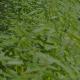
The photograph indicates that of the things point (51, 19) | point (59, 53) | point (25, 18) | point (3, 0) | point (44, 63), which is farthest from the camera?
point (3, 0)

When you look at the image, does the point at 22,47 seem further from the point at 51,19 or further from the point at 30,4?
the point at 30,4

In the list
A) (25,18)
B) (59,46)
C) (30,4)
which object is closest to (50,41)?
(59,46)

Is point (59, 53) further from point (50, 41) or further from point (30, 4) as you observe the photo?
point (30, 4)

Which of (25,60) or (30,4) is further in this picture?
(30,4)

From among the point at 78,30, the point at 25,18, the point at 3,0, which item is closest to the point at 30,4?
the point at 3,0

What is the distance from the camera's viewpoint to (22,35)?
1.88 m

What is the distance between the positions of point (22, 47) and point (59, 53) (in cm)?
23

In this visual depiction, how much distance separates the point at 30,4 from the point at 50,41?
331 centimetres

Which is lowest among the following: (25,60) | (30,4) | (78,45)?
(30,4)

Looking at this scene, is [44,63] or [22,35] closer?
[44,63]

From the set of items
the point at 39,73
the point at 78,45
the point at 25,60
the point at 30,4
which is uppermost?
the point at 78,45

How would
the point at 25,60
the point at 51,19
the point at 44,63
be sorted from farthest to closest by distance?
the point at 51,19, the point at 25,60, the point at 44,63

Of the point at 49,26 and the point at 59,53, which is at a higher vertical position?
the point at 49,26

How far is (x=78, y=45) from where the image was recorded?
1.43 meters
